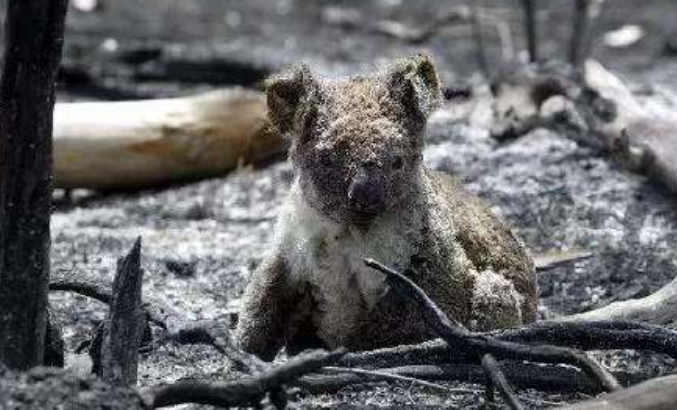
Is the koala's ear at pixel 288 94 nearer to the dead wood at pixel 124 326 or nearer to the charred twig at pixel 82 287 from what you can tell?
the charred twig at pixel 82 287

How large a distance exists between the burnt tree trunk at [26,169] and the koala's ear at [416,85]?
4.60 ft

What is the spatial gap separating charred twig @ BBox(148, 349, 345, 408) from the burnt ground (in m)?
0.50

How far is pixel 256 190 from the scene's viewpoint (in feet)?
26.6

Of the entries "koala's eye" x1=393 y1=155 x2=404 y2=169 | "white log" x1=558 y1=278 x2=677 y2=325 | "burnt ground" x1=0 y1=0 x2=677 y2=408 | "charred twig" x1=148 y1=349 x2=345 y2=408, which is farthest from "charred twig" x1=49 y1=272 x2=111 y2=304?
"white log" x1=558 y1=278 x2=677 y2=325

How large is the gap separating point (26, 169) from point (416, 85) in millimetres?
1513

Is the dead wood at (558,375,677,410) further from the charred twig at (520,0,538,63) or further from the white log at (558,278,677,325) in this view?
the charred twig at (520,0,538,63)

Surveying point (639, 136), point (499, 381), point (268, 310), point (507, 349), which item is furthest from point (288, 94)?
point (639, 136)

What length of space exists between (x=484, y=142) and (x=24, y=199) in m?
5.24

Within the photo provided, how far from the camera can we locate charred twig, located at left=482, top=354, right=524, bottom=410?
11.6 feet

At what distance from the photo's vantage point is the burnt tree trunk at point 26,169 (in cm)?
340

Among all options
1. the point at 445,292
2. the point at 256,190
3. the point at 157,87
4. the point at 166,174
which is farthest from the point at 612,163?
the point at 157,87

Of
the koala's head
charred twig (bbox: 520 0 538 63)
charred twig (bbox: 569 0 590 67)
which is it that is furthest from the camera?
charred twig (bbox: 520 0 538 63)

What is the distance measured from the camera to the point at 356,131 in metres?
4.42

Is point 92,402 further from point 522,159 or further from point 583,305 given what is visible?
point 522,159
